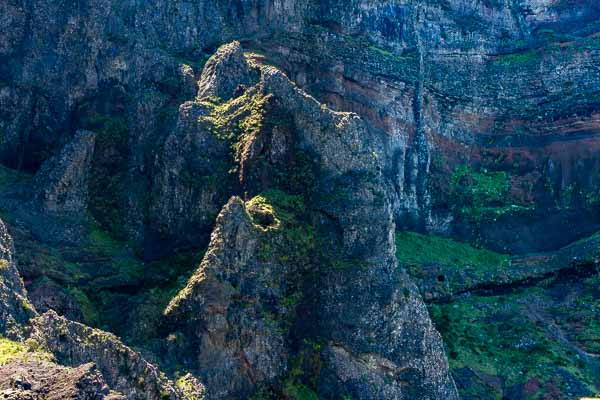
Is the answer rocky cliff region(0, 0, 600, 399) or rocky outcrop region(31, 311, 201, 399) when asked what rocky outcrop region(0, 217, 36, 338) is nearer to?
rocky cliff region(0, 0, 600, 399)

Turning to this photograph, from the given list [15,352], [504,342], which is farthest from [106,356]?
Result: [504,342]

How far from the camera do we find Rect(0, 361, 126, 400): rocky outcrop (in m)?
33.5

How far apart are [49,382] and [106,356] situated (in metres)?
6.50

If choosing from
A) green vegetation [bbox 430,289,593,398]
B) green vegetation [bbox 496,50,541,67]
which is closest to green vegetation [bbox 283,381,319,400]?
green vegetation [bbox 430,289,593,398]

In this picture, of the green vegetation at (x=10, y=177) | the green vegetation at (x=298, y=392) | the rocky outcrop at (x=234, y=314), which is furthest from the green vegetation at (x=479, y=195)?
the green vegetation at (x=10, y=177)

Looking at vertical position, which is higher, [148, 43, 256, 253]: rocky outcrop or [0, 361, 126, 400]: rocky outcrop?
[148, 43, 256, 253]: rocky outcrop

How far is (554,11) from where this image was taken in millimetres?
76625

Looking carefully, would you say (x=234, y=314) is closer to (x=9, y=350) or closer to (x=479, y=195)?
(x=9, y=350)

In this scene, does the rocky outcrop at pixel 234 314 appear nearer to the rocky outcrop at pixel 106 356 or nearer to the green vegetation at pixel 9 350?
the rocky outcrop at pixel 106 356

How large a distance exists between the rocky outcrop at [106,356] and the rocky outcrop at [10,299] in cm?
58

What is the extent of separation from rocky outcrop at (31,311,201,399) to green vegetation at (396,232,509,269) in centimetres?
2295

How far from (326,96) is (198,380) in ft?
81.0

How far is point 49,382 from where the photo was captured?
34250 mm

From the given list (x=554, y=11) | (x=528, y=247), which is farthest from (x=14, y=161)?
(x=554, y=11)
